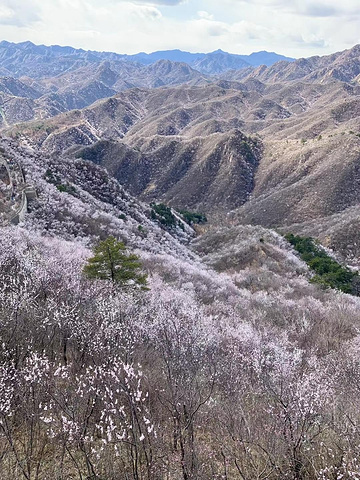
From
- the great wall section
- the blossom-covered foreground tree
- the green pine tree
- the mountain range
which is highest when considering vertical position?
the mountain range

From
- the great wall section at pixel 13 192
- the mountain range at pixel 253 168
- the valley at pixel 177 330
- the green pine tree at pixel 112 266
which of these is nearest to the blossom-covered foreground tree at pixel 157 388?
the valley at pixel 177 330

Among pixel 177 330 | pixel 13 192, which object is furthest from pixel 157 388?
pixel 13 192

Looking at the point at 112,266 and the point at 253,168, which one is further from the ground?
the point at 253,168

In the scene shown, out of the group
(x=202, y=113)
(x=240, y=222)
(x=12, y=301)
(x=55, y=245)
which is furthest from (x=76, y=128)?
(x=12, y=301)

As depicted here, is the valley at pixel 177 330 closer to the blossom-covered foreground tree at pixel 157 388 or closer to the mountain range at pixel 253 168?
the blossom-covered foreground tree at pixel 157 388

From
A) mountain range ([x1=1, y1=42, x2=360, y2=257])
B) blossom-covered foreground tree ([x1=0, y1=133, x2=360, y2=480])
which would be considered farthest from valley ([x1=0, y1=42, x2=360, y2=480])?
mountain range ([x1=1, y1=42, x2=360, y2=257])

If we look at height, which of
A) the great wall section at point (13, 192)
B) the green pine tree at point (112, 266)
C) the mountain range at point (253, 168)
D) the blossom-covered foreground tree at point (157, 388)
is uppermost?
the mountain range at point (253, 168)

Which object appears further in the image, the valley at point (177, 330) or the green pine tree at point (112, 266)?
the green pine tree at point (112, 266)

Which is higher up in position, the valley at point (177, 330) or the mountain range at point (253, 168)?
the mountain range at point (253, 168)

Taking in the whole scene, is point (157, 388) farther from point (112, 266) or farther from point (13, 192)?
point (13, 192)

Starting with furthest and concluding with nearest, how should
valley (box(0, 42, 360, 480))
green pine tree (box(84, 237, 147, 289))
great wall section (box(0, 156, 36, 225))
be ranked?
great wall section (box(0, 156, 36, 225)), green pine tree (box(84, 237, 147, 289)), valley (box(0, 42, 360, 480))

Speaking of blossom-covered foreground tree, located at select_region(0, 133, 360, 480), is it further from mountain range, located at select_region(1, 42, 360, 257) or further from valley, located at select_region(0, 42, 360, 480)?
mountain range, located at select_region(1, 42, 360, 257)

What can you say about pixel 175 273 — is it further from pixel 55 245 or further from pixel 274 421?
pixel 274 421

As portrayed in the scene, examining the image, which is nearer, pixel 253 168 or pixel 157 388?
pixel 157 388
